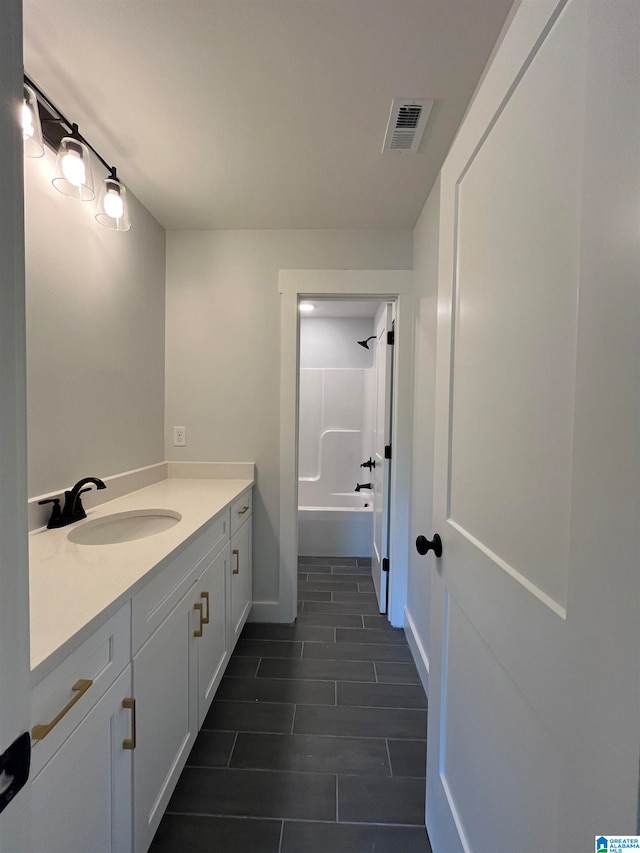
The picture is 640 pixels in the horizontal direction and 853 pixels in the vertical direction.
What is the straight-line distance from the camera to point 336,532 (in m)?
3.56

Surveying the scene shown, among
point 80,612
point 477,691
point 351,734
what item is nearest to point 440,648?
point 477,691

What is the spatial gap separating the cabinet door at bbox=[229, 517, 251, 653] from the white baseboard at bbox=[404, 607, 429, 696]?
0.92m

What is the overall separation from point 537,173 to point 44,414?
1573mm

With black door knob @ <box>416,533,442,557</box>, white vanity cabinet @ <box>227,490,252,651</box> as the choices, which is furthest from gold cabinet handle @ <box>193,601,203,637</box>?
black door knob @ <box>416,533,442,557</box>

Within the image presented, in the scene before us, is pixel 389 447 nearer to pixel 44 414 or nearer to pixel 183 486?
pixel 183 486

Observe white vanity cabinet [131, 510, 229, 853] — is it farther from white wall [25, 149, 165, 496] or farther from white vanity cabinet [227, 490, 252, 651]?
white wall [25, 149, 165, 496]

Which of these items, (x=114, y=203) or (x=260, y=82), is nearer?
(x=260, y=82)

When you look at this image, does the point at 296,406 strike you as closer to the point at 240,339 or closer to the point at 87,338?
the point at 240,339

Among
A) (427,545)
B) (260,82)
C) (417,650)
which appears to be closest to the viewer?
(427,545)

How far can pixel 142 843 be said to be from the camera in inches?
39.8

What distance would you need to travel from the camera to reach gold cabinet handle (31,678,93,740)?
62cm

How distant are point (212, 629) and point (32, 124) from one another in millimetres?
1799

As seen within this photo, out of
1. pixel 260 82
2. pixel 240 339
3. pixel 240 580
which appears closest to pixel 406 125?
pixel 260 82

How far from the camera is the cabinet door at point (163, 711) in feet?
3.26
